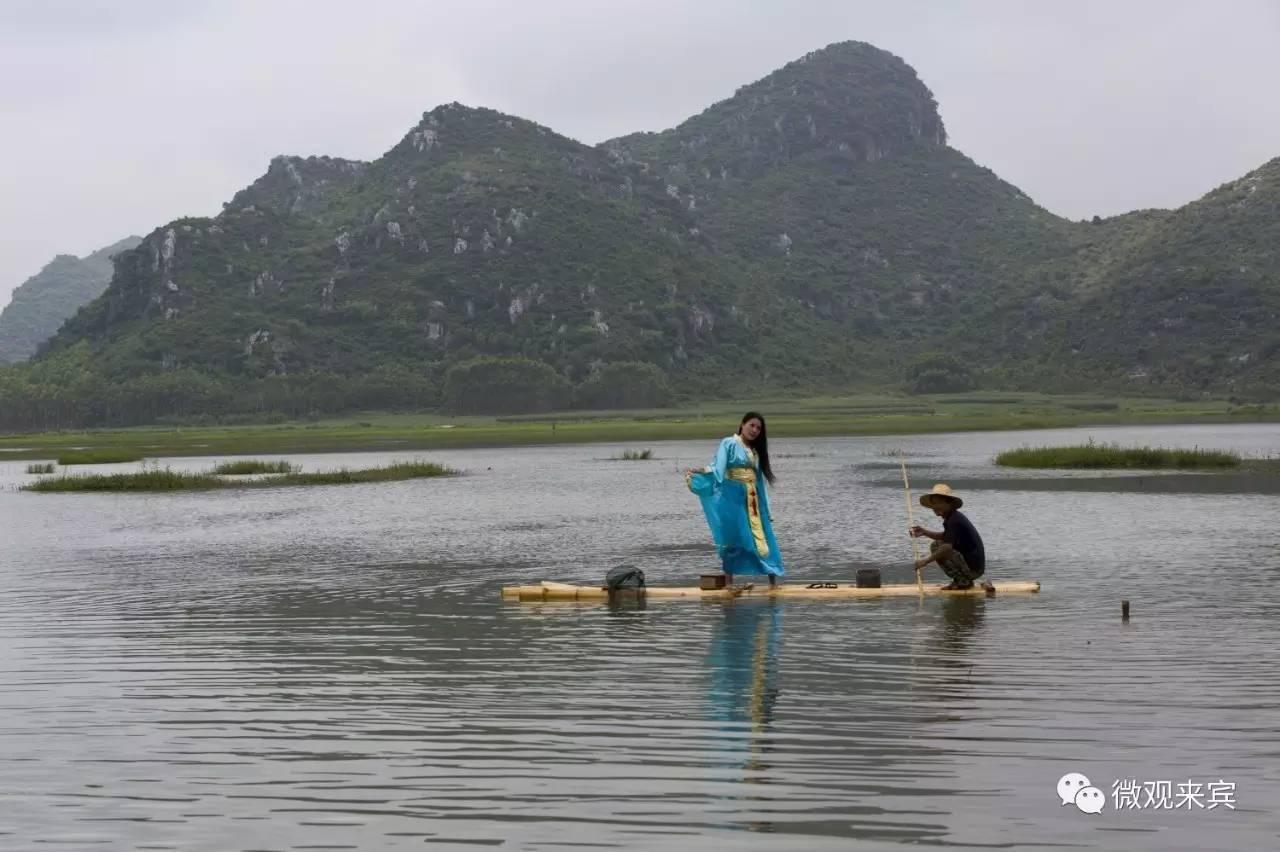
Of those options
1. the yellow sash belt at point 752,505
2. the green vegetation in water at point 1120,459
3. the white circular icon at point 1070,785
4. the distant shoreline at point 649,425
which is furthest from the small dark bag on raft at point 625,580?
the distant shoreline at point 649,425

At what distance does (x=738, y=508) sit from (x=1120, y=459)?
37413 millimetres

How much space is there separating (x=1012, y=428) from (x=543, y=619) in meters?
84.5

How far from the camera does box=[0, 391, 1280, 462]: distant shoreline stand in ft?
322

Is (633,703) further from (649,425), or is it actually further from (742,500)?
(649,425)

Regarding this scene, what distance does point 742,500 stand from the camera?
2005 cm

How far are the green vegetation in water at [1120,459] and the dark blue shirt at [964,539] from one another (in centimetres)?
3359

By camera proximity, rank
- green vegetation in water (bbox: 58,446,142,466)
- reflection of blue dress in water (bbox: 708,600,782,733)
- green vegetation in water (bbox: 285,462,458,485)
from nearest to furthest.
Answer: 1. reflection of blue dress in water (bbox: 708,600,782,733)
2. green vegetation in water (bbox: 285,462,458,485)
3. green vegetation in water (bbox: 58,446,142,466)

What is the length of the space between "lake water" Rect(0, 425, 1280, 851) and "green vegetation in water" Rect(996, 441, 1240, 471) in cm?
2375

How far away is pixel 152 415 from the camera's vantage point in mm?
147875

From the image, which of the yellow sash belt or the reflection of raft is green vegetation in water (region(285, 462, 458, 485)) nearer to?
the reflection of raft

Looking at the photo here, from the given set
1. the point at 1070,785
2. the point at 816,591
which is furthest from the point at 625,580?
the point at 1070,785

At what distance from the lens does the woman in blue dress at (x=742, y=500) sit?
65.0 ft

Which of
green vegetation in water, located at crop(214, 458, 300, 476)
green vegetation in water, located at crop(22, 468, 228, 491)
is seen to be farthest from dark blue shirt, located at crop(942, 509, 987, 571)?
green vegetation in water, located at crop(214, 458, 300, 476)

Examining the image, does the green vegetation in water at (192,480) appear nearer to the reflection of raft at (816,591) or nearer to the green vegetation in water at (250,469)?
the green vegetation in water at (250,469)
